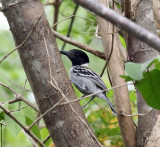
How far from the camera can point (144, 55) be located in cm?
303

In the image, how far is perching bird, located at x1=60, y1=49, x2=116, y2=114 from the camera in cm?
429

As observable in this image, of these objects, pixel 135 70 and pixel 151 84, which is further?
pixel 151 84

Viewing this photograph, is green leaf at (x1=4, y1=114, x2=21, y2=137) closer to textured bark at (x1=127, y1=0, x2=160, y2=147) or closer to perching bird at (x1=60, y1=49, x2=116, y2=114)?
textured bark at (x1=127, y1=0, x2=160, y2=147)

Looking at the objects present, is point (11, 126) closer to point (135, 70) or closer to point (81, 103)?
point (135, 70)

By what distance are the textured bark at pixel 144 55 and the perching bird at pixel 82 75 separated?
1108mm

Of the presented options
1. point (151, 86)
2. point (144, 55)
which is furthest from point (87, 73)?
point (151, 86)

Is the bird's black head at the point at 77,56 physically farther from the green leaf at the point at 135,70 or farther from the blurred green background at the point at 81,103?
the green leaf at the point at 135,70

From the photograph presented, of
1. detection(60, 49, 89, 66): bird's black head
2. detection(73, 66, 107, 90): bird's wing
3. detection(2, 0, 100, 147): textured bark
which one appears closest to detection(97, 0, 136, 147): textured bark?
detection(2, 0, 100, 147): textured bark

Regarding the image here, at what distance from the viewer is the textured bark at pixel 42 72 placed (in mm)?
2473

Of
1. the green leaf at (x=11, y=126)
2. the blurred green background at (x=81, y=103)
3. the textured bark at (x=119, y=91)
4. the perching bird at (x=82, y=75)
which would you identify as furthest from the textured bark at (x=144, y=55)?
the perching bird at (x=82, y=75)

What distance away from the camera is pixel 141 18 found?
3.11 meters

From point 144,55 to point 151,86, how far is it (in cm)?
90

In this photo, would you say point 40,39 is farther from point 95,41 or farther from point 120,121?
point 95,41

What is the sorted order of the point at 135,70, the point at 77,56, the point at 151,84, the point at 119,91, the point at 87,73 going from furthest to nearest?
the point at 77,56
the point at 87,73
the point at 119,91
the point at 151,84
the point at 135,70
